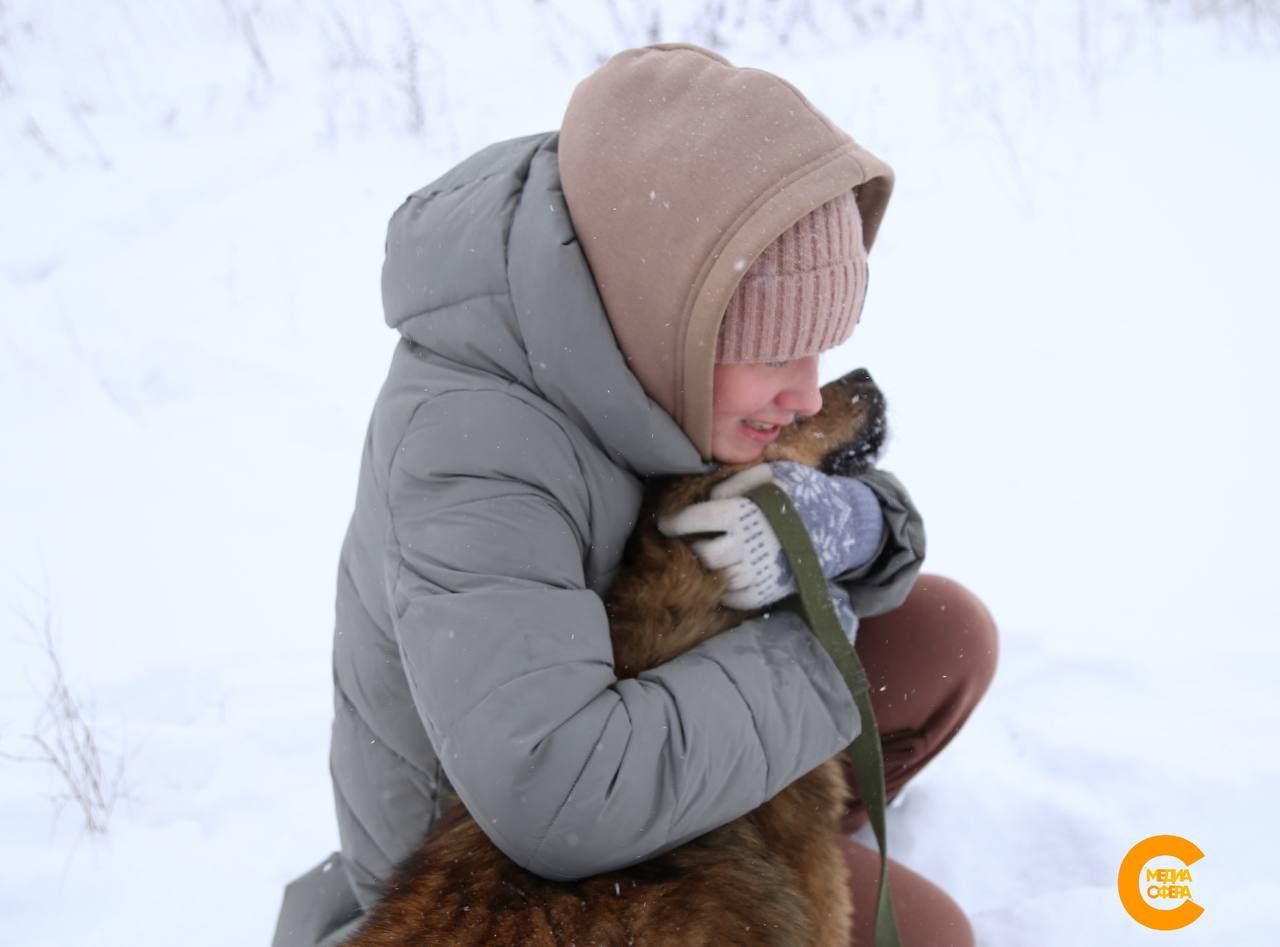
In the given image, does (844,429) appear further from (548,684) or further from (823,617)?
(548,684)

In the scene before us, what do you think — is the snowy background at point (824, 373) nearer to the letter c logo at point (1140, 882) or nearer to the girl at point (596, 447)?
the letter c logo at point (1140, 882)

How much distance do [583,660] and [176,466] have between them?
96.6 inches

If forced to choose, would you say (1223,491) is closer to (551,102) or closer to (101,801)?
(101,801)

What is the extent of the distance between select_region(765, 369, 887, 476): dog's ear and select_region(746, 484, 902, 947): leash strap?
9.0 inches

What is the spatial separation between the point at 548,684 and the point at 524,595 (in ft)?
0.31

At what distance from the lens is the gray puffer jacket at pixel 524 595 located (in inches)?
41.0

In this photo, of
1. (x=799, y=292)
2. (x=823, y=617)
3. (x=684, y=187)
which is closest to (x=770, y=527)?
(x=823, y=617)

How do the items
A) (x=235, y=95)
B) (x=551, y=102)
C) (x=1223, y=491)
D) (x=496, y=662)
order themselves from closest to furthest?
(x=496, y=662), (x=1223, y=491), (x=551, y=102), (x=235, y=95)

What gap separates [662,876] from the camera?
1.07 metres

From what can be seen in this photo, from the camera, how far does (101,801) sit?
2023 millimetres

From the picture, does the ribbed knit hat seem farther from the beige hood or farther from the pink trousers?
the pink trousers

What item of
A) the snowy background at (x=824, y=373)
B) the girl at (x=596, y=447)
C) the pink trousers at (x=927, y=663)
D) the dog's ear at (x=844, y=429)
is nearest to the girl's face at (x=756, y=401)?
the girl at (x=596, y=447)

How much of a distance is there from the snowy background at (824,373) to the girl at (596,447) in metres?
0.81

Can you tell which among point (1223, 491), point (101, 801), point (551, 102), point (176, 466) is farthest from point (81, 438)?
point (1223, 491)
